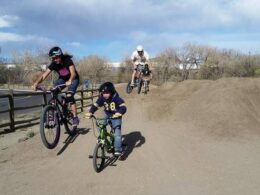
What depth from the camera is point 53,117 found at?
7777 millimetres

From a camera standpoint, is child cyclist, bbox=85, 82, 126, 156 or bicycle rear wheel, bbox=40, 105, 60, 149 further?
bicycle rear wheel, bbox=40, 105, 60, 149

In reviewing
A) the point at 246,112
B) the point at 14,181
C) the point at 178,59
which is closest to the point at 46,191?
the point at 14,181

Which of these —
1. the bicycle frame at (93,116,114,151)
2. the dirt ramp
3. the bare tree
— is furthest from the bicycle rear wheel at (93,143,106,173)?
the bare tree

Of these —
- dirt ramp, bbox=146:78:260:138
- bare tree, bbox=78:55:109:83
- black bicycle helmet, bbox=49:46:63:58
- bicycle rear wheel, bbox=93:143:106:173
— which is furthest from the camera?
bare tree, bbox=78:55:109:83

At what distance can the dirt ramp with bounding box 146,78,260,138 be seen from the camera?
32.9 feet

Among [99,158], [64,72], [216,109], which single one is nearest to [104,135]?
[99,158]

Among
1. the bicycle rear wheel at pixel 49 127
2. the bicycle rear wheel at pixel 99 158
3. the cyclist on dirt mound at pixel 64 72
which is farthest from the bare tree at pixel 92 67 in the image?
the bicycle rear wheel at pixel 99 158

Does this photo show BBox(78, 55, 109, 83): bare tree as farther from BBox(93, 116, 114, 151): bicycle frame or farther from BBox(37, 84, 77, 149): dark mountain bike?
BBox(93, 116, 114, 151): bicycle frame

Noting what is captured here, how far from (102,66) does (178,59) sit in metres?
26.5

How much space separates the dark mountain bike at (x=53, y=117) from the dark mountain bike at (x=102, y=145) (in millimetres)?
1192

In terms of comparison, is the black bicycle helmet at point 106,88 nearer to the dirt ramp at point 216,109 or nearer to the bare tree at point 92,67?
the dirt ramp at point 216,109

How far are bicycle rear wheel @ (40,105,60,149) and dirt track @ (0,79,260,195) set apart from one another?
0.24 meters

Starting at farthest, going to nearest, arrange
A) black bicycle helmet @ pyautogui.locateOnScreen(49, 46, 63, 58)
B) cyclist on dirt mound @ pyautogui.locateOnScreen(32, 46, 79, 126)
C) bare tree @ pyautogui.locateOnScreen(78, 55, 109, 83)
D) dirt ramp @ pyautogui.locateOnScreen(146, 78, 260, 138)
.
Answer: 1. bare tree @ pyautogui.locateOnScreen(78, 55, 109, 83)
2. dirt ramp @ pyautogui.locateOnScreen(146, 78, 260, 138)
3. cyclist on dirt mound @ pyautogui.locateOnScreen(32, 46, 79, 126)
4. black bicycle helmet @ pyautogui.locateOnScreen(49, 46, 63, 58)

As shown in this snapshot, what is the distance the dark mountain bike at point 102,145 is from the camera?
663 centimetres
